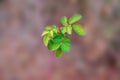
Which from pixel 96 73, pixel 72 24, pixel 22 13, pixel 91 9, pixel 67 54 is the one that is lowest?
pixel 72 24

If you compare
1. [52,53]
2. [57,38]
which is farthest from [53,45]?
[52,53]

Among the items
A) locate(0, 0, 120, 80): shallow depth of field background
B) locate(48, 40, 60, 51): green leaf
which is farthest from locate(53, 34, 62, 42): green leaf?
locate(0, 0, 120, 80): shallow depth of field background

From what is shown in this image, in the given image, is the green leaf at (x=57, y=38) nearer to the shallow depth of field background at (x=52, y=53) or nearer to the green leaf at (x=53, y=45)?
the green leaf at (x=53, y=45)

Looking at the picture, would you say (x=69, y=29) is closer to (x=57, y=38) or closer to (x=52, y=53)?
(x=57, y=38)

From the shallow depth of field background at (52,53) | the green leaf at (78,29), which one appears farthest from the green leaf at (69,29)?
the shallow depth of field background at (52,53)

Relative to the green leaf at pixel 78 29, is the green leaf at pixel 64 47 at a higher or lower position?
lower

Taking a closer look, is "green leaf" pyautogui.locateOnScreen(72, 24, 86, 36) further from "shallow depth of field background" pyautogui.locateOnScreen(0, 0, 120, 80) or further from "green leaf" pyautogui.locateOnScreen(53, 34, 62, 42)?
"shallow depth of field background" pyautogui.locateOnScreen(0, 0, 120, 80)

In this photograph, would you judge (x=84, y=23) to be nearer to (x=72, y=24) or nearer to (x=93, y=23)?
(x=93, y=23)

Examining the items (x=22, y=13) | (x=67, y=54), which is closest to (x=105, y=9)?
(x=67, y=54)

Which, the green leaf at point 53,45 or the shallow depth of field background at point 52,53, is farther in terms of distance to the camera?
the shallow depth of field background at point 52,53
